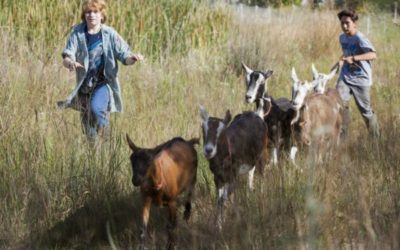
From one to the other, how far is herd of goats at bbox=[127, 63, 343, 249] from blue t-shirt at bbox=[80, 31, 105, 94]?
1421 millimetres

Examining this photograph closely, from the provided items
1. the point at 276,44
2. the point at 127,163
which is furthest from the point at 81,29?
the point at 276,44

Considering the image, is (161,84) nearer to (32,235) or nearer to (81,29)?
(81,29)

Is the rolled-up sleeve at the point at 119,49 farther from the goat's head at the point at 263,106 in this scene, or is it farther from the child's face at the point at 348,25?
the child's face at the point at 348,25

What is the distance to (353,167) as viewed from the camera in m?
6.47

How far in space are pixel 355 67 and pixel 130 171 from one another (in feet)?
13.1

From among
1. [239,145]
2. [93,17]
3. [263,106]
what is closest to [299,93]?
[263,106]

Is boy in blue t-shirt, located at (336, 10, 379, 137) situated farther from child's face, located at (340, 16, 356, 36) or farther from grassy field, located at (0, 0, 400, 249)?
grassy field, located at (0, 0, 400, 249)

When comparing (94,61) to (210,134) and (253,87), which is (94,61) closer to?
(253,87)

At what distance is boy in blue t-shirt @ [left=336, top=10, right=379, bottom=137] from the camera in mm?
9242

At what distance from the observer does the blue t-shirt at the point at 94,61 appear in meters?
7.41

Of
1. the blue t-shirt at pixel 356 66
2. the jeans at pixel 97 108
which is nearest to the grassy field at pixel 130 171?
the jeans at pixel 97 108

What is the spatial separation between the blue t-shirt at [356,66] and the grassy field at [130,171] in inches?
21.2

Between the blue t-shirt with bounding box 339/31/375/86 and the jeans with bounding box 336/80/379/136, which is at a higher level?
the blue t-shirt with bounding box 339/31/375/86

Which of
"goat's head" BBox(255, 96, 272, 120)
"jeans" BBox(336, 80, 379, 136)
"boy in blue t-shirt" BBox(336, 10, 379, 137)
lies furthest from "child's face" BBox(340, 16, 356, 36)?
"goat's head" BBox(255, 96, 272, 120)
